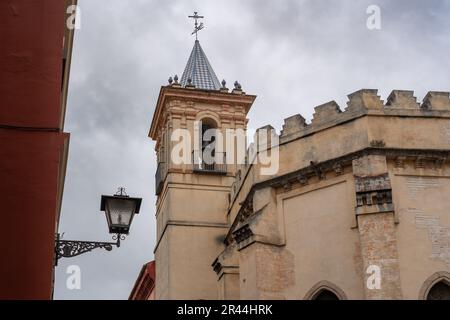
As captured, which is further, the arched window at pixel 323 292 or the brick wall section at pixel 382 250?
the arched window at pixel 323 292

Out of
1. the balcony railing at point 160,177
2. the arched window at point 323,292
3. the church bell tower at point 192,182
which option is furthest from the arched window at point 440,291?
the balcony railing at point 160,177

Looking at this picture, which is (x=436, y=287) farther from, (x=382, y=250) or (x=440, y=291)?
(x=382, y=250)

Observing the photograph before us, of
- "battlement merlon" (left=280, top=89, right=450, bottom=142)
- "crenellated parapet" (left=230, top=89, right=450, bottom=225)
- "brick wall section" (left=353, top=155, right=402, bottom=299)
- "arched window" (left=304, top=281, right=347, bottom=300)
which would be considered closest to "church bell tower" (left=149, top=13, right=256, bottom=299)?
"crenellated parapet" (left=230, top=89, right=450, bottom=225)

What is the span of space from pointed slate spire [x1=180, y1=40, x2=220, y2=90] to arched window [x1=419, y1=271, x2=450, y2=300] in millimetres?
15099

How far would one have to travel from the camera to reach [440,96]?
56.6 ft

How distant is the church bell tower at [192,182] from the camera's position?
25172 mm

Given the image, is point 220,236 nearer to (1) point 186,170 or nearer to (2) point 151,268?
(1) point 186,170

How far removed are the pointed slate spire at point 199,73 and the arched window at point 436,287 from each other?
15099mm

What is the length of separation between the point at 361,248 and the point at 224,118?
13.1 meters

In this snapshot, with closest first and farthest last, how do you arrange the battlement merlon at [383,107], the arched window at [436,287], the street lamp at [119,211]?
1. the street lamp at [119,211]
2. the arched window at [436,287]
3. the battlement merlon at [383,107]

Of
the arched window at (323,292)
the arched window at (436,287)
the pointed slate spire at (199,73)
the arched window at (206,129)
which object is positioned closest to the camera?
the arched window at (436,287)

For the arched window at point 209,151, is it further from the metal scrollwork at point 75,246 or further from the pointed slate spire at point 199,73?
the metal scrollwork at point 75,246
